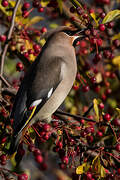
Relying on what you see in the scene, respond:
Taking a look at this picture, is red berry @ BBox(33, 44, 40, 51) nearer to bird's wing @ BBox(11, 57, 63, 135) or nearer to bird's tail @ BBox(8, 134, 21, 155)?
bird's wing @ BBox(11, 57, 63, 135)

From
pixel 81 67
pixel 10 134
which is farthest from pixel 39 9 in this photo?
pixel 10 134

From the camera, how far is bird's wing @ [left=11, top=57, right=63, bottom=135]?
2.56m

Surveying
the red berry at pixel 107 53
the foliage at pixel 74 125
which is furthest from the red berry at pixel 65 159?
the red berry at pixel 107 53

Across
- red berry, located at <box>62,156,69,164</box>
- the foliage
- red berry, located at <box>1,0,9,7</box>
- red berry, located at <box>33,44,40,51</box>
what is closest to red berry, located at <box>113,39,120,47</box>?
the foliage

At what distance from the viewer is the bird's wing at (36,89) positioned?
256 centimetres

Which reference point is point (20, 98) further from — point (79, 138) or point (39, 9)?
point (39, 9)

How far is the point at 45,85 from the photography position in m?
2.65

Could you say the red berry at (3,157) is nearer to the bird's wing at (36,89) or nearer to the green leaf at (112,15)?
the bird's wing at (36,89)

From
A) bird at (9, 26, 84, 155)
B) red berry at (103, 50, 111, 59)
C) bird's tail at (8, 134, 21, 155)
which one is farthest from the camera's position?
red berry at (103, 50, 111, 59)

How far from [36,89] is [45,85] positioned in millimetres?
69

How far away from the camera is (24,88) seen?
262 centimetres

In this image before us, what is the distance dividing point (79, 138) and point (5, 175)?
1.70 feet

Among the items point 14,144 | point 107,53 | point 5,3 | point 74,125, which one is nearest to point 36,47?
point 5,3

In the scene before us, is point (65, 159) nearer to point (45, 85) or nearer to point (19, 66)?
point (45, 85)
